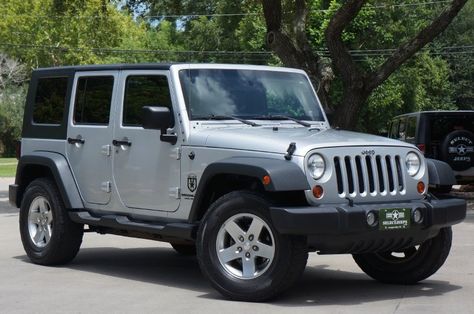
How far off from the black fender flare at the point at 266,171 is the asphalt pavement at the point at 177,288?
980 millimetres

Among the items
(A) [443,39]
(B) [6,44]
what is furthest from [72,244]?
(A) [443,39]

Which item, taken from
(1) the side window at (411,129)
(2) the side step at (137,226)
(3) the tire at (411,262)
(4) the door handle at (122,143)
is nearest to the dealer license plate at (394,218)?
(3) the tire at (411,262)

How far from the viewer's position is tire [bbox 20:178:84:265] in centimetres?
980

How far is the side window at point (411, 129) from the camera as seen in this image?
66.4ft

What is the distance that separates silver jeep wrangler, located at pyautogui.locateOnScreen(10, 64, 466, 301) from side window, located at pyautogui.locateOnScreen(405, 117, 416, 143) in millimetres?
10968

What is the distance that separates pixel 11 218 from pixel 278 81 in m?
8.02

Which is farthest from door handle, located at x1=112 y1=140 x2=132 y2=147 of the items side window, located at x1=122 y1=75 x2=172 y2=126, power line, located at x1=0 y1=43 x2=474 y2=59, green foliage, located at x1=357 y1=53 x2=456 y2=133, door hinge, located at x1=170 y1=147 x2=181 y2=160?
green foliage, located at x1=357 y1=53 x2=456 y2=133

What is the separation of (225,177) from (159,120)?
0.81m

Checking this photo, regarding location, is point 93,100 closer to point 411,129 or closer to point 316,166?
point 316,166

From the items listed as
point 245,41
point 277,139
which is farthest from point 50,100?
point 245,41

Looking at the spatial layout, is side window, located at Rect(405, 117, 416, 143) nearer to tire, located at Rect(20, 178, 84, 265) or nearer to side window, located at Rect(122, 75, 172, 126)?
tire, located at Rect(20, 178, 84, 265)

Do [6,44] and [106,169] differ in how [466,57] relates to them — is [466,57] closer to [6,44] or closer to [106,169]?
[6,44]

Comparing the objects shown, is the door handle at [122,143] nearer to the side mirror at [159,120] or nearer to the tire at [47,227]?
the side mirror at [159,120]

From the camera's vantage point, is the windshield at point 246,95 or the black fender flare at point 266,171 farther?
the windshield at point 246,95
